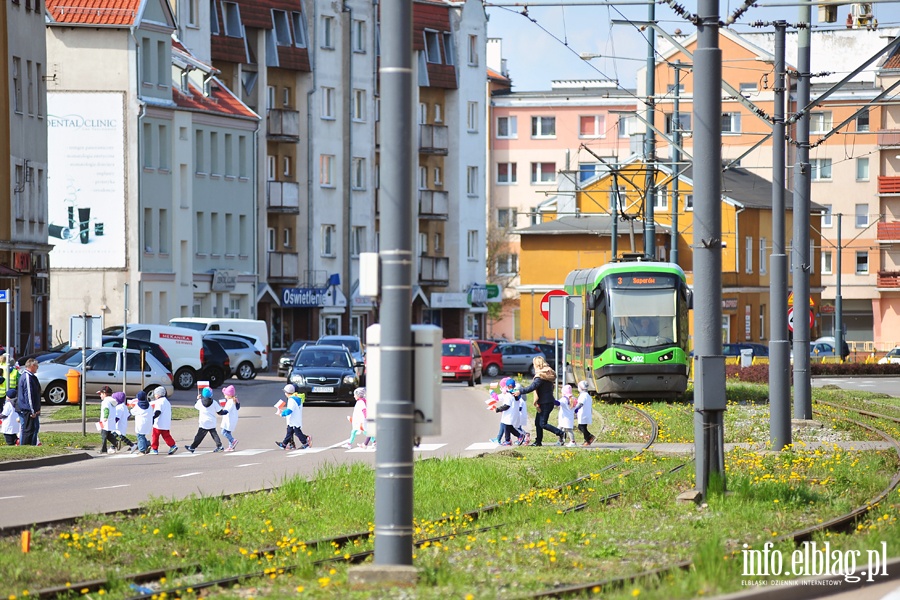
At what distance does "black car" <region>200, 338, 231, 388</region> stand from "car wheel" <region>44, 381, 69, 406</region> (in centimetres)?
988

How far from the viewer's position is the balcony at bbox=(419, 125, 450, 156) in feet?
277

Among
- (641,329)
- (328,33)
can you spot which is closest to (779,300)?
(641,329)

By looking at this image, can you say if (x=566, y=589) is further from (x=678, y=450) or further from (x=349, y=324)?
(x=349, y=324)

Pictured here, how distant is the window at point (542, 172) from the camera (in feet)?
375

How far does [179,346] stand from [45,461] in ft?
79.8

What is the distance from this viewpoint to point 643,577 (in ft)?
36.7

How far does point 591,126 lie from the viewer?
113562 mm

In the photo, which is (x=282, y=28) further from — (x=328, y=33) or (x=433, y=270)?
(x=433, y=270)

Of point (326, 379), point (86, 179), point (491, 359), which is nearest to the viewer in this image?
point (326, 379)

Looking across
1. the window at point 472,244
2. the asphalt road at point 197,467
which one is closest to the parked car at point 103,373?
the asphalt road at point 197,467

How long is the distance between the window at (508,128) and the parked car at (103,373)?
73.5 meters

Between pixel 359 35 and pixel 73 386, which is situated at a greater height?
pixel 359 35

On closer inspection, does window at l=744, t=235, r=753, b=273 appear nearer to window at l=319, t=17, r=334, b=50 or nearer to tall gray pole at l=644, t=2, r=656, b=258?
window at l=319, t=17, r=334, b=50

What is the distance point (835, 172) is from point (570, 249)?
2145cm
